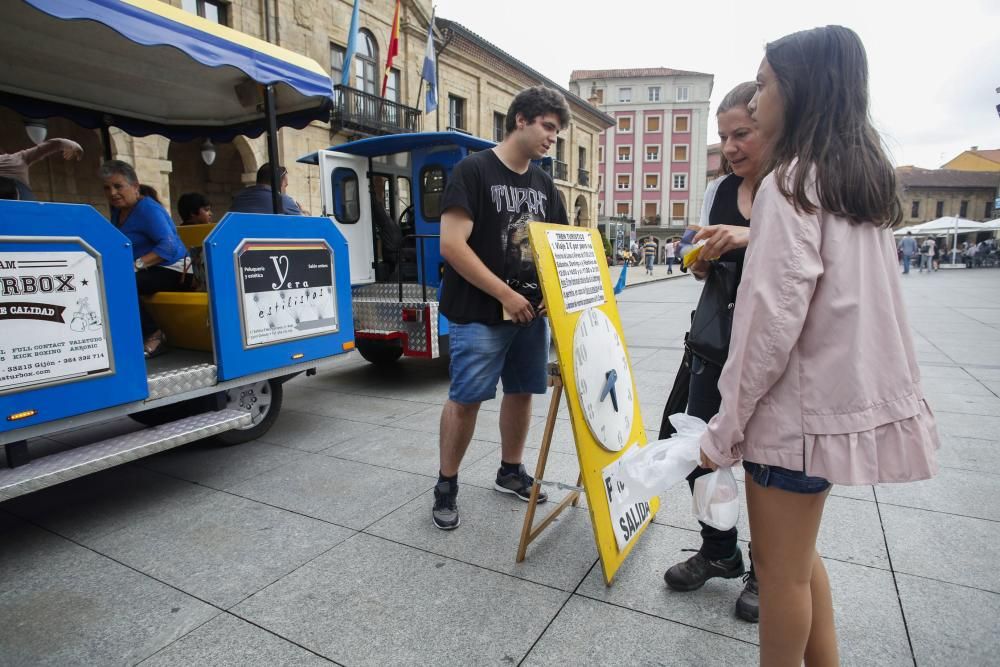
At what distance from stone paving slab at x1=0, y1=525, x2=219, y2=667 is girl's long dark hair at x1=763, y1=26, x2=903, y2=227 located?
2516 millimetres

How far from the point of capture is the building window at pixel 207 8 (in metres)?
11.9

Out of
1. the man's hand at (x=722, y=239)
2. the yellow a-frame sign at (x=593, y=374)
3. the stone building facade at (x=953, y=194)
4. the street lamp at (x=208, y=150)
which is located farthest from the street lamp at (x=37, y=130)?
the stone building facade at (x=953, y=194)

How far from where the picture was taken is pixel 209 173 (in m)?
13.8

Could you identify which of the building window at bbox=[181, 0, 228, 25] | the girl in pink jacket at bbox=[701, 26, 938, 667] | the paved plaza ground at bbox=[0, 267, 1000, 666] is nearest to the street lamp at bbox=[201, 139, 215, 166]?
the paved plaza ground at bbox=[0, 267, 1000, 666]

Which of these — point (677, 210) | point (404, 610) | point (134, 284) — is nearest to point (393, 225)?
point (134, 284)

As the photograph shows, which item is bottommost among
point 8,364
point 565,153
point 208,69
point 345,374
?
point 345,374

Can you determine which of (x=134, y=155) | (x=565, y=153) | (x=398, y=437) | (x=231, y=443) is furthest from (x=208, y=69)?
(x=565, y=153)

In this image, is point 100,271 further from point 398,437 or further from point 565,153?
point 565,153

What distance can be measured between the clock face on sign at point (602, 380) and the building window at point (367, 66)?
1633 cm

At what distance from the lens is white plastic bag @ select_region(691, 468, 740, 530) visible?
1.56m

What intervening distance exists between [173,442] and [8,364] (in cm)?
91

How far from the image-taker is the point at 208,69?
4.54 meters

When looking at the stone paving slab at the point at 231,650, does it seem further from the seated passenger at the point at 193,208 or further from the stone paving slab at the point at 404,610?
the seated passenger at the point at 193,208

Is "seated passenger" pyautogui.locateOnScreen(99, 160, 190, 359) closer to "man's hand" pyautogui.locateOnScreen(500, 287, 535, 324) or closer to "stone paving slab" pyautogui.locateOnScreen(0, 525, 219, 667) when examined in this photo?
→ "stone paving slab" pyautogui.locateOnScreen(0, 525, 219, 667)
